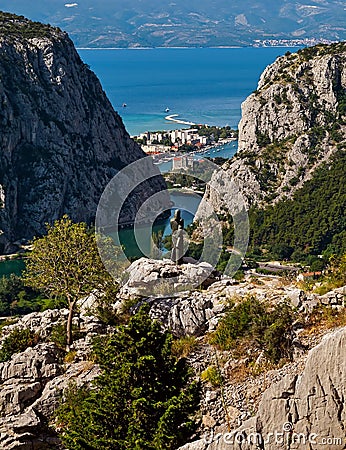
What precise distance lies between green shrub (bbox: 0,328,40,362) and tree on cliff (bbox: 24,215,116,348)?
3.29 feet

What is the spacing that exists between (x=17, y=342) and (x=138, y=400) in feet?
19.0

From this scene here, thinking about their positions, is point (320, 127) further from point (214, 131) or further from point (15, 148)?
point (214, 131)

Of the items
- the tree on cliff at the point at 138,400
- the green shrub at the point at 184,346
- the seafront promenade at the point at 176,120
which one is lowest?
the green shrub at the point at 184,346

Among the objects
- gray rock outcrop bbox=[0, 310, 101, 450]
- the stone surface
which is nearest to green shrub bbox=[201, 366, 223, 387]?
gray rock outcrop bbox=[0, 310, 101, 450]

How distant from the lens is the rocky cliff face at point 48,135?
6675 centimetres

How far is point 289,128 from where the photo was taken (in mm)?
60188

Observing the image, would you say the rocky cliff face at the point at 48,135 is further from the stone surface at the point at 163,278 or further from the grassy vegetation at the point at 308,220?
the stone surface at the point at 163,278

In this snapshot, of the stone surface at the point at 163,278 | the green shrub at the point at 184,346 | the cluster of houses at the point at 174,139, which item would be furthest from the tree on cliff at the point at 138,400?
the cluster of houses at the point at 174,139

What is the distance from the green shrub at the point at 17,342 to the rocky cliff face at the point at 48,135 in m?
49.6

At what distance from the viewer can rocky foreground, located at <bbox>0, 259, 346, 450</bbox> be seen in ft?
23.3

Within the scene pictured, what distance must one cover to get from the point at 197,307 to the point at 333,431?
5.77m

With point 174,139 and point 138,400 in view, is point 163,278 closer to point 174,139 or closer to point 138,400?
point 138,400

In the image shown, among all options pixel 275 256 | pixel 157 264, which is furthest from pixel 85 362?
pixel 275 256

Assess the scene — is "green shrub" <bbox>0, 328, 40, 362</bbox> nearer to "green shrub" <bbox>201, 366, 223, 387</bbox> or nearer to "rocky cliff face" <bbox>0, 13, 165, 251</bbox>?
"green shrub" <bbox>201, 366, 223, 387</bbox>
